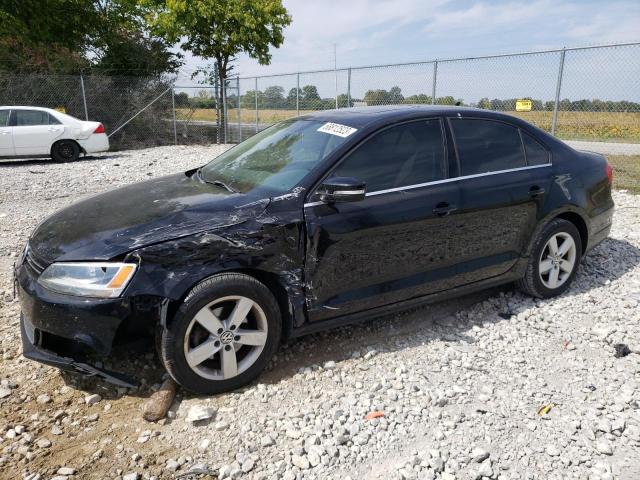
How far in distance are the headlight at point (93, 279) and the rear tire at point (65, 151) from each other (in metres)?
11.4

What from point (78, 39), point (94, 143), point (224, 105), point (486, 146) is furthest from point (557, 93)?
point (78, 39)

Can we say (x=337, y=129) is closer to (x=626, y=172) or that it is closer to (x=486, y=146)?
(x=486, y=146)

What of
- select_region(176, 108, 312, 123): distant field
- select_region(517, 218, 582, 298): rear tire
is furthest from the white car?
select_region(517, 218, 582, 298): rear tire

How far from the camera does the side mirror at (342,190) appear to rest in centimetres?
295

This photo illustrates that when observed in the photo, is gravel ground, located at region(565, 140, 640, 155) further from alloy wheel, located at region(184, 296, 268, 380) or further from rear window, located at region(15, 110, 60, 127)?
rear window, located at region(15, 110, 60, 127)

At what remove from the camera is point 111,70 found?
19016 mm

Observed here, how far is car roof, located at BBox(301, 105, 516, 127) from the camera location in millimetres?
3500

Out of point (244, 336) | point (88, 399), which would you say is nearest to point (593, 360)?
point (244, 336)

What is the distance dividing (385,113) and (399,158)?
1.24 ft

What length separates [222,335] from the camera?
2.82 m

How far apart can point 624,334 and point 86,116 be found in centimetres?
1718

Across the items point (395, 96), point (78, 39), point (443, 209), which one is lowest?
point (443, 209)

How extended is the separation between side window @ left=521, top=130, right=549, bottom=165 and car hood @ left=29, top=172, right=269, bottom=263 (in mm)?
2314

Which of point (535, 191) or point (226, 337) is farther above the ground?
point (535, 191)
